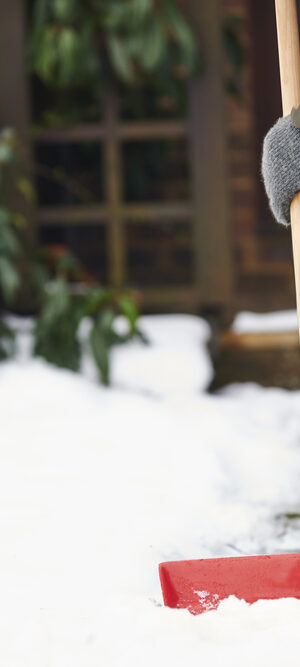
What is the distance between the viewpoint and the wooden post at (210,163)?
2.87 m

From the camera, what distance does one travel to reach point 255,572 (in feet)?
3.80

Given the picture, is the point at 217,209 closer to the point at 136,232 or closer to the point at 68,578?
the point at 136,232

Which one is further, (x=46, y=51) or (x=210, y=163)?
(x=210, y=163)

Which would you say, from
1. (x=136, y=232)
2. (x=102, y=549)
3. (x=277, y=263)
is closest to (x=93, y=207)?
(x=136, y=232)

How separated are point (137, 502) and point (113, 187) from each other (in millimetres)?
1594

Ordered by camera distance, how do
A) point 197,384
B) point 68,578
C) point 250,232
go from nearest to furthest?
point 68,578
point 197,384
point 250,232

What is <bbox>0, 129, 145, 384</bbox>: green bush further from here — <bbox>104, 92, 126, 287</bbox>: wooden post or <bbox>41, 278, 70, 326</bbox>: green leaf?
<bbox>104, 92, 126, 287</bbox>: wooden post

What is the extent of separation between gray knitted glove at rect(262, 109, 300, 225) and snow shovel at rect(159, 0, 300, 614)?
0.03 metres

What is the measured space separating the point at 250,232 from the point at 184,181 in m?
0.95

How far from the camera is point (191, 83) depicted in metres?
2.91

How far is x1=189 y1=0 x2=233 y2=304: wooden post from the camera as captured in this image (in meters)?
2.87

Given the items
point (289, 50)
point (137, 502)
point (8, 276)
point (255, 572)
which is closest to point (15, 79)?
point (8, 276)

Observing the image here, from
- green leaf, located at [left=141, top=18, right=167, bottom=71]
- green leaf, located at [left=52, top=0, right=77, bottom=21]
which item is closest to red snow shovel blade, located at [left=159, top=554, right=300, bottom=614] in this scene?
green leaf, located at [left=141, top=18, right=167, bottom=71]

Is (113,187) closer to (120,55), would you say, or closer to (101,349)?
(120,55)
